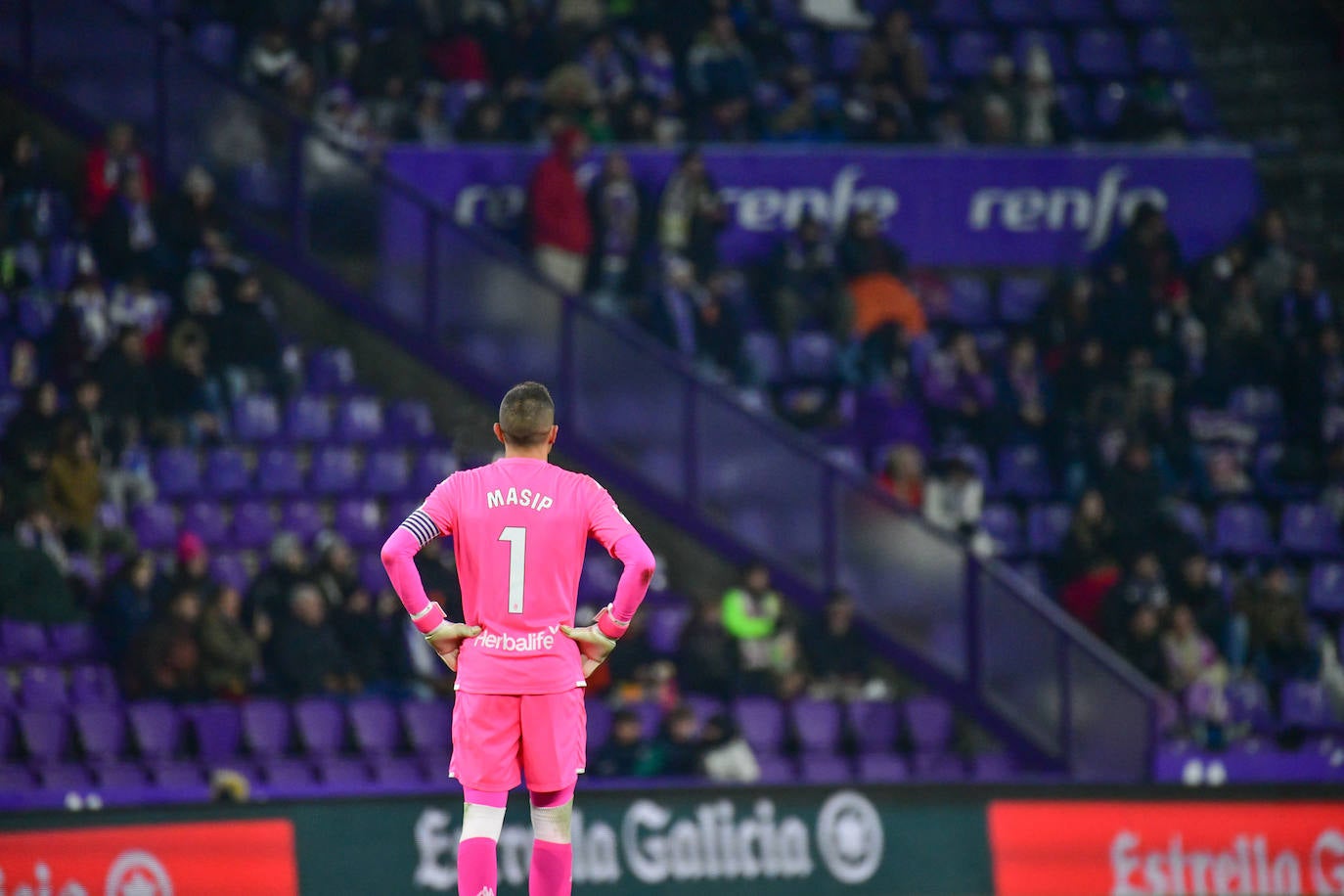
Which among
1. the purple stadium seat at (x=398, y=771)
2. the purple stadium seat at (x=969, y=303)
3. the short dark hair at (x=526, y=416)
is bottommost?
the purple stadium seat at (x=398, y=771)

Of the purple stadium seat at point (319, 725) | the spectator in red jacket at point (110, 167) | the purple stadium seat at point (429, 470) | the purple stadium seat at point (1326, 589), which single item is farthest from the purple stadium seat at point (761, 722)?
the spectator in red jacket at point (110, 167)

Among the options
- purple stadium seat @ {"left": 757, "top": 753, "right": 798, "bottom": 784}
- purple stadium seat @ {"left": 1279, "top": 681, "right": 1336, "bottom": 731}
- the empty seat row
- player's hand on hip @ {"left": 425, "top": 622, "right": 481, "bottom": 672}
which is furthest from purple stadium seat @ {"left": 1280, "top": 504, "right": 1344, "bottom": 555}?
player's hand on hip @ {"left": 425, "top": 622, "right": 481, "bottom": 672}

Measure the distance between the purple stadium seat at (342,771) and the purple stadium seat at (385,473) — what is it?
8.10 feet

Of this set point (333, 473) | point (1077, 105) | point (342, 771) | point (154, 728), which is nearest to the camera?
point (154, 728)

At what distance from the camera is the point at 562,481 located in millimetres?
7738

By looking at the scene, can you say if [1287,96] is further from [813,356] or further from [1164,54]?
[813,356]

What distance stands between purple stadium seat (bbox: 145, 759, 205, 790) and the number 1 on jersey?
6.80 metres

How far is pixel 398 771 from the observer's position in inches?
571

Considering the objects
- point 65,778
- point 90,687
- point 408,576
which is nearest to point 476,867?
point 408,576

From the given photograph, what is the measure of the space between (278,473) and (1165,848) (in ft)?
23.6

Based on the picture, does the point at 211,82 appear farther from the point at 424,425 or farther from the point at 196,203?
the point at 424,425

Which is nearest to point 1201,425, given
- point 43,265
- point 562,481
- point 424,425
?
point 424,425

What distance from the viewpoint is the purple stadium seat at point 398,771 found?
14.4m

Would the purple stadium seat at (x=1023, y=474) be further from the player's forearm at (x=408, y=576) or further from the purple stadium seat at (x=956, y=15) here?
the player's forearm at (x=408, y=576)
